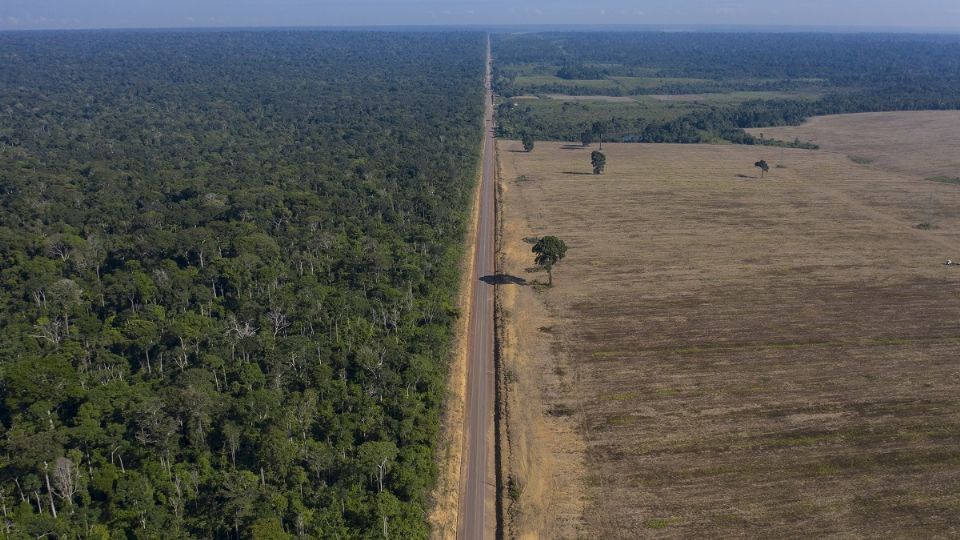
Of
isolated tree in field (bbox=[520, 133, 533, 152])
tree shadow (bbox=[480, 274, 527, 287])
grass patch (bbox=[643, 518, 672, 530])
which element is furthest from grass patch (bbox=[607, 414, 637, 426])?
isolated tree in field (bbox=[520, 133, 533, 152])

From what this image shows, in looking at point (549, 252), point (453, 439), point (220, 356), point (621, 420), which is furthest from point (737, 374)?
point (220, 356)

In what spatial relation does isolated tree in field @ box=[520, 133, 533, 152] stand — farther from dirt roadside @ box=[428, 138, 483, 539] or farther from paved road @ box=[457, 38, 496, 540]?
dirt roadside @ box=[428, 138, 483, 539]

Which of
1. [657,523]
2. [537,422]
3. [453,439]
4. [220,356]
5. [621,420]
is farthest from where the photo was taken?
[220,356]

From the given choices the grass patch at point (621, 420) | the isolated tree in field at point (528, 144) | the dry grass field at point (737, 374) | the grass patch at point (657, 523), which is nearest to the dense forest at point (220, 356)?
the dry grass field at point (737, 374)

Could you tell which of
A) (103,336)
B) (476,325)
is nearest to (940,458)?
(476,325)

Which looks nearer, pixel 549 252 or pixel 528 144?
pixel 549 252

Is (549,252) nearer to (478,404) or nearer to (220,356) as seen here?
(478,404)

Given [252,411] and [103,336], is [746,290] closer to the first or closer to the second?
[252,411]
